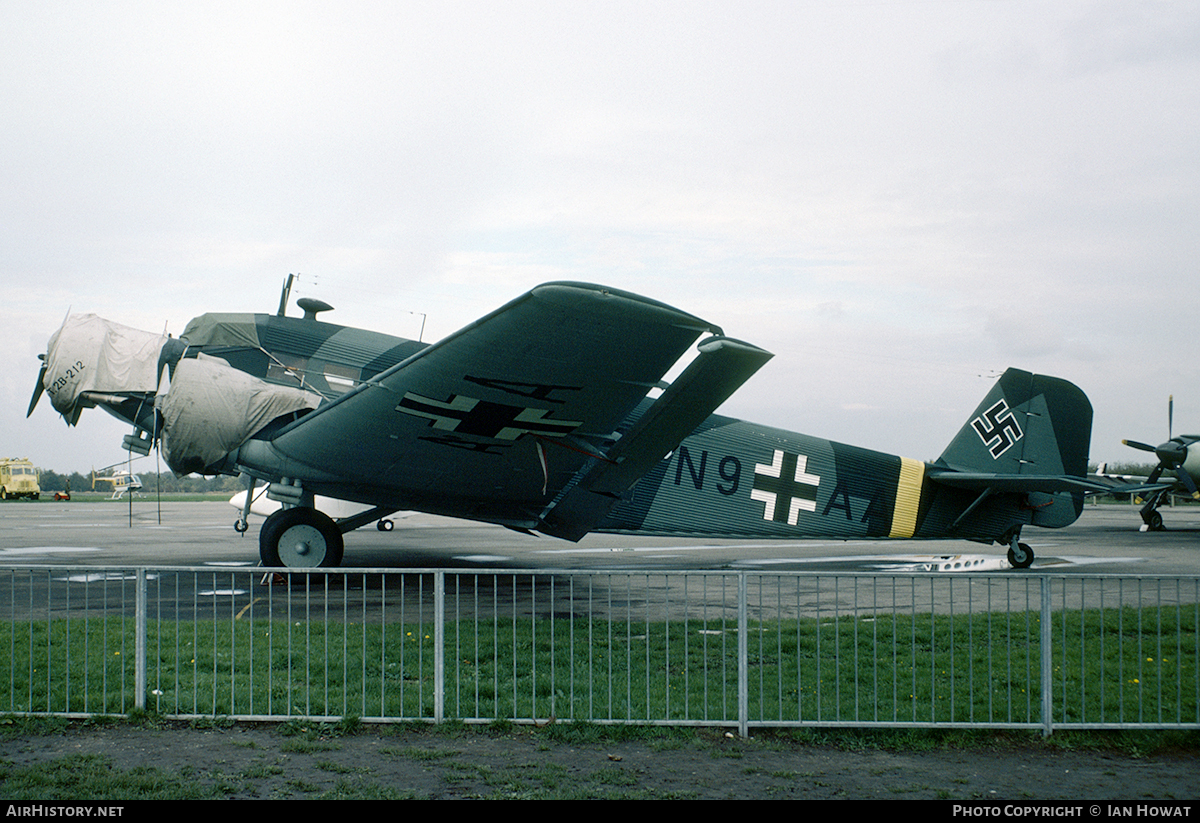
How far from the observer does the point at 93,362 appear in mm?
10320

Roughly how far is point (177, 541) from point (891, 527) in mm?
16168

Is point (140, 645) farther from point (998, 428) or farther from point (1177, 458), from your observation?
point (1177, 458)

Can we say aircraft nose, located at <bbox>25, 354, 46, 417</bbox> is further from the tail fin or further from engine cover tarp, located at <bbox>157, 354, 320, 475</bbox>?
the tail fin

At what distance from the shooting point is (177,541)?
62.5ft

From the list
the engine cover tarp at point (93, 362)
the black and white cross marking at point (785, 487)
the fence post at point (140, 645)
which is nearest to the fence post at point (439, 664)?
the fence post at point (140, 645)

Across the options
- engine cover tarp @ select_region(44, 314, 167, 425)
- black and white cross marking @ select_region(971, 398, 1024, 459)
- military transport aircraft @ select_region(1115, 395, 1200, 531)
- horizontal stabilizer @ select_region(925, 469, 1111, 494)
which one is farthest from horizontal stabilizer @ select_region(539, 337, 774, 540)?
military transport aircraft @ select_region(1115, 395, 1200, 531)

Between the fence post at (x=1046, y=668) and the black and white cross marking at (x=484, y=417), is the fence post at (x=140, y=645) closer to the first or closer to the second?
the black and white cross marking at (x=484, y=417)

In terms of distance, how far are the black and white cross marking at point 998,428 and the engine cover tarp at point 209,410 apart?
11.4 meters

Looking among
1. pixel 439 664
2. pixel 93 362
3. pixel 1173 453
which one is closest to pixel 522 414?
pixel 439 664

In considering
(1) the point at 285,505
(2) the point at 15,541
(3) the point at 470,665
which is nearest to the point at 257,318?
(1) the point at 285,505

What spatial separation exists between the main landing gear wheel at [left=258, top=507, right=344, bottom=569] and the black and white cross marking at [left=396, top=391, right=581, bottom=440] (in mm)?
2782

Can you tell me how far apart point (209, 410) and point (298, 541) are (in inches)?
79.5

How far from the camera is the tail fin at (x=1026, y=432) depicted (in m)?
13.9
